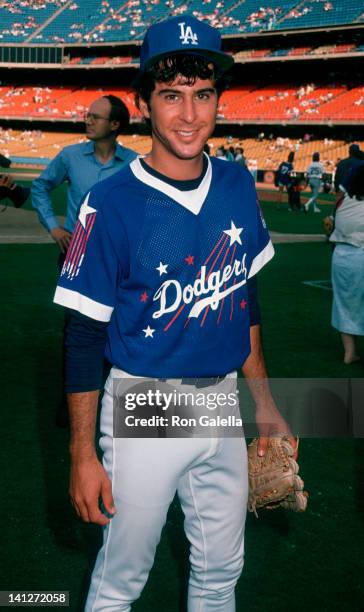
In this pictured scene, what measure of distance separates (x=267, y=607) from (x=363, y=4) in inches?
1942

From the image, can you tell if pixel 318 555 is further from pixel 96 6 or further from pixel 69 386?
pixel 96 6

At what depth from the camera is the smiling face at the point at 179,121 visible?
2.38 metres

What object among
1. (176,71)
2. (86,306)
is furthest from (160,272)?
(176,71)

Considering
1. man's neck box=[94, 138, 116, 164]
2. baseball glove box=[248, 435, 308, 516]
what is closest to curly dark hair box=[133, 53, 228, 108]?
baseball glove box=[248, 435, 308, 516]

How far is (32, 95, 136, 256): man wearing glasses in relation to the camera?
16.8 feet

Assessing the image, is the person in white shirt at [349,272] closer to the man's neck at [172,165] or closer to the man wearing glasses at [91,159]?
the man wearing glasses at [91,159]

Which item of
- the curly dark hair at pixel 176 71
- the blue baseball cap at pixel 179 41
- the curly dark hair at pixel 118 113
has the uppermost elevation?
the blue baseball cap at pixel 179 41

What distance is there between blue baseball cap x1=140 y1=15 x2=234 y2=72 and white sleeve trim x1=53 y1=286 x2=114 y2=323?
77cm

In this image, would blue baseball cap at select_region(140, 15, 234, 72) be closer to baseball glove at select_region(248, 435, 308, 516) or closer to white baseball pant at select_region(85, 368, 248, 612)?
white baseball pant at select_region(85, 368, 248, 612)

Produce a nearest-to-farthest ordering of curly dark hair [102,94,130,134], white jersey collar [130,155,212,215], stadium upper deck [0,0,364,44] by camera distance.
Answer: white jersey collar [130,155,212,215]
curly dark hair [102,94,130,134]
stadium upper deck [0,0,364,44]

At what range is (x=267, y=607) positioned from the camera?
348 cm

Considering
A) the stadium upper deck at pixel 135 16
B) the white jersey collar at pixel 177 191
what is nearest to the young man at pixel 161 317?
the white jersey collar at pixel 177 191

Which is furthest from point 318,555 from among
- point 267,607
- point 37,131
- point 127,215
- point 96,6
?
point 96,6

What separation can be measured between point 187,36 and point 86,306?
0.91 m
